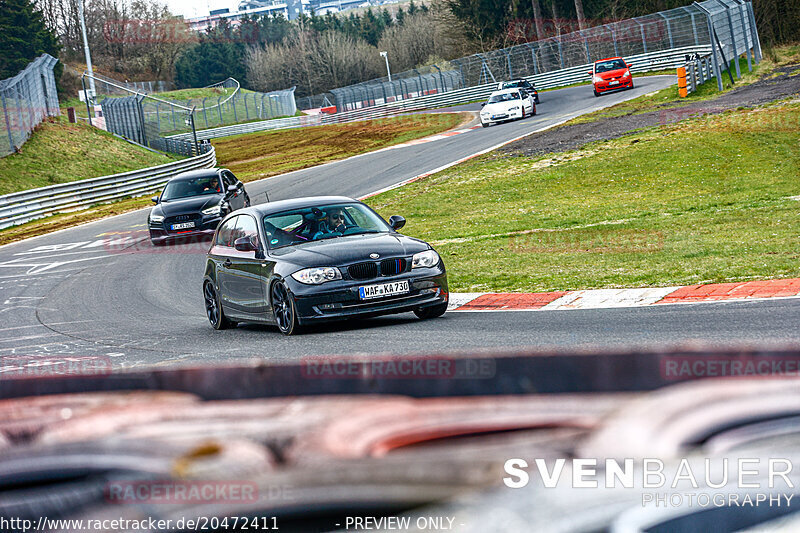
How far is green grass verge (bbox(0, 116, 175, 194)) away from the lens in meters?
37.1

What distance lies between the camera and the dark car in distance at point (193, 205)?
74.6 feet

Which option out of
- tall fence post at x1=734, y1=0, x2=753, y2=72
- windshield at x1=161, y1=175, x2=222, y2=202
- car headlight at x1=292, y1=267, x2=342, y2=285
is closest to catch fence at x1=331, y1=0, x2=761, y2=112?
tall fence post at x1=734, y1=0, x2=753, y2=72

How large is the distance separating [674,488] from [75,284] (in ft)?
56.1

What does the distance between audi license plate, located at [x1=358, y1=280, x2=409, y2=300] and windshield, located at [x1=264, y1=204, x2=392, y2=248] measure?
1.27 metres

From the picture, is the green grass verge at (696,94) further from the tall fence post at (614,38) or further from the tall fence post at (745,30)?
the tall fence post at (614,38)

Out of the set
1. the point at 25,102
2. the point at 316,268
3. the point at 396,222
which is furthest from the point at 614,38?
the point at 316,268

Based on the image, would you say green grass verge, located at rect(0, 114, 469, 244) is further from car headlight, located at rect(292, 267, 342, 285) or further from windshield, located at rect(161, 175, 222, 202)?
car headlight, located at rect(292, 267, 342, 285)

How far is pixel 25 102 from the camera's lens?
39500mm

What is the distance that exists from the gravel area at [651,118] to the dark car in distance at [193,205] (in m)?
10.3

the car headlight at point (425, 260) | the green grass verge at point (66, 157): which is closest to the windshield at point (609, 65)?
the green grass verge at point (66, 157)

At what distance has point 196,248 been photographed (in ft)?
72.7

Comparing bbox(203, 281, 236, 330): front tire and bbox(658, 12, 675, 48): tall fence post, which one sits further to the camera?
bbox(658, 12, 675, 48): tall fence post

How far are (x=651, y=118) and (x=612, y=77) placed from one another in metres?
16.7

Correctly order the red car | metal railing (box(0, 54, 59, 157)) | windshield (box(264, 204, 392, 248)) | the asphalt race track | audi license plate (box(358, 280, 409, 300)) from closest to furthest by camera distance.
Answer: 1. the asphalt race track
2. audi license plate (box(358, 280, 409, 300))
3. windshield (box(264, 204, 392, 248))
4. metal railing (box(0, 54, 59, 157))
5. the red car
